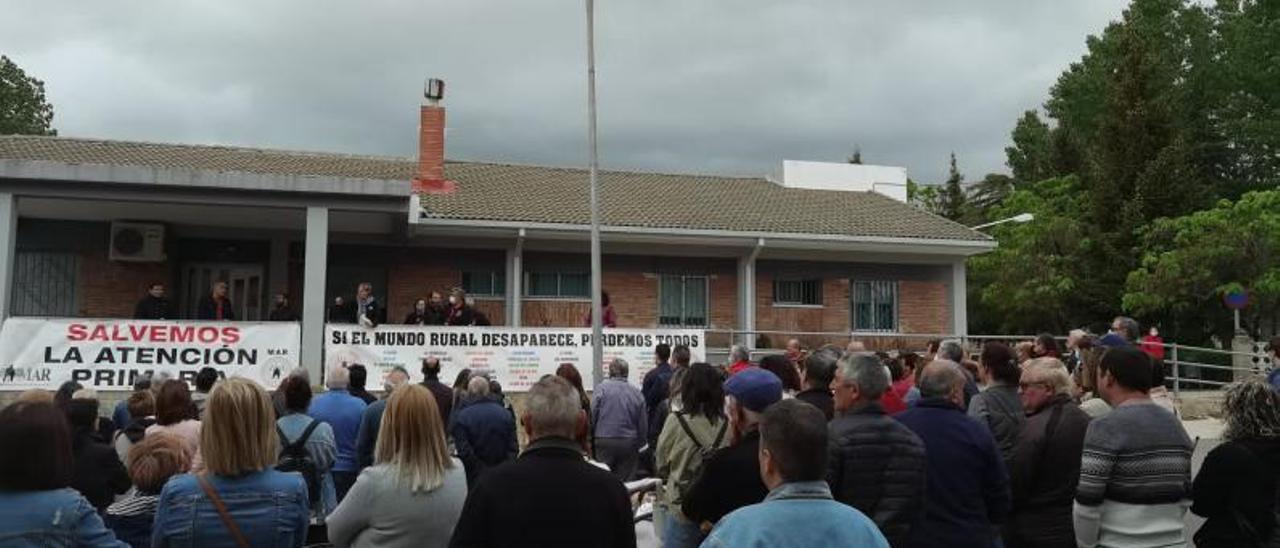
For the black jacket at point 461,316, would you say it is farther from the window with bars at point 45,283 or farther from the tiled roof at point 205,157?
the window with bars at point 45,283

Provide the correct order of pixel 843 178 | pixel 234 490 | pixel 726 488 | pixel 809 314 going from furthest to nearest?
pixel 843 178, pixel 809 314, pixel 726 488, pixel 234 490

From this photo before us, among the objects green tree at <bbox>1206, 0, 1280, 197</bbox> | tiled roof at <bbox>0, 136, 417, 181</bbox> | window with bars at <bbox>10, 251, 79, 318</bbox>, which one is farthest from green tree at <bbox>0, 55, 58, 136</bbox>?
green tree at <bbox>1206, 0, 1280, 197</bbox>

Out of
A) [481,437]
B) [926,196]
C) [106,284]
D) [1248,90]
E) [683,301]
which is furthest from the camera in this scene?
[926,196]

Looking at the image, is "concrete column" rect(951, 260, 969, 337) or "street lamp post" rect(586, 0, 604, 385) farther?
"concrete column" rect(951, 260, 969, 337)

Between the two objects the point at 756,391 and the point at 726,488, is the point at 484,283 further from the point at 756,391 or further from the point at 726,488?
the point at 726,488

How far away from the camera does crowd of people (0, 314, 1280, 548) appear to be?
3137 millimetres

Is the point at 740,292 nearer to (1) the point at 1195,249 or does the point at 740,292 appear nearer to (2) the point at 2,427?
(1) the point at 1195,249

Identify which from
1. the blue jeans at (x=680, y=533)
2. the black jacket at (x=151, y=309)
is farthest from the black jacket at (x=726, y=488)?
the black jacket at (x=151, y=309)

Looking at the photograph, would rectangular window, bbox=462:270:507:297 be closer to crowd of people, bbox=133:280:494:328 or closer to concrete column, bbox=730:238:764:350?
crowd of people, bbox=133:280:494:328

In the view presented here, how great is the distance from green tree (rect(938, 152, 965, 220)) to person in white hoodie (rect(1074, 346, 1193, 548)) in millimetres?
53158

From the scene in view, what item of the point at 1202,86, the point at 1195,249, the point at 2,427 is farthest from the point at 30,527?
the point at 1202,86

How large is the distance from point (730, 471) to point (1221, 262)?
28.1 meters

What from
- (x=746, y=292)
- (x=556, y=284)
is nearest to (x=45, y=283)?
(x=556, y=284)

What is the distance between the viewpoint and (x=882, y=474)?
4309 millimetres
